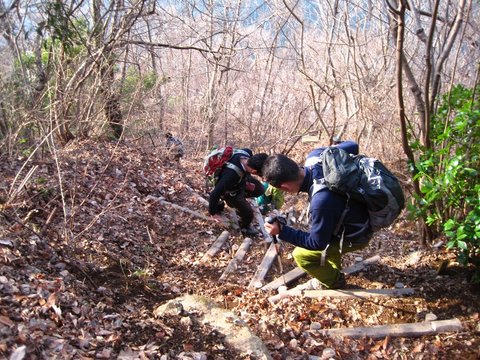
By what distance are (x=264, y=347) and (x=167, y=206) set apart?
390 centimetres

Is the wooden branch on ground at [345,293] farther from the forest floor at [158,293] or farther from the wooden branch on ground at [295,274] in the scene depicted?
the wooden branch on ground at [295,274]

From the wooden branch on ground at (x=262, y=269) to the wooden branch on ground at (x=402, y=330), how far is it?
1.06 metres

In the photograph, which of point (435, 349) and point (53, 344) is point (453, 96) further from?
point (53, 344)

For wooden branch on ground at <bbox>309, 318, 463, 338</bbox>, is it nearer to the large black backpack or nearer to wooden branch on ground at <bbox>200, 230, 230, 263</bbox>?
the large black backpack

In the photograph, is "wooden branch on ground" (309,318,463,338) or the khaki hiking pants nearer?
"wooden branch on ground" (309,318,463,338)

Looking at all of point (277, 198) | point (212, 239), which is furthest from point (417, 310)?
point (277, 198)

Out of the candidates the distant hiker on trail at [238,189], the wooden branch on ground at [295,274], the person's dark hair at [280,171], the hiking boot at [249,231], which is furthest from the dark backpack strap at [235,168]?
the person's dark hair at [280,171]

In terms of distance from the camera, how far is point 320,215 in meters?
3.17

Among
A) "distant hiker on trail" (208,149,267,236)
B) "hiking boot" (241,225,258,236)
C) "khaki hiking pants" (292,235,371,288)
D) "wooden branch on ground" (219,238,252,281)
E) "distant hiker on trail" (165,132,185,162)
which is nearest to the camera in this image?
"khaki hiking pants" (292,235,371,288)

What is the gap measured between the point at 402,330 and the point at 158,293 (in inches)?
90.5

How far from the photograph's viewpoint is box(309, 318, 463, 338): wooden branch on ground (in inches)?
129

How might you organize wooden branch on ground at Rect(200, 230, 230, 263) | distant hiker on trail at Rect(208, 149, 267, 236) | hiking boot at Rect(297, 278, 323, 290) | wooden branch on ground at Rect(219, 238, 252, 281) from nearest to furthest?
hiking boot at Rect(297, 278, 323, 290) → wooden branch on ground at Rect(219, 238, 252, 281) → wooden branch on ground at Rect(200, 230, 230, 263) → distant hiker on trail at Rect(208, 149, 267, 236)

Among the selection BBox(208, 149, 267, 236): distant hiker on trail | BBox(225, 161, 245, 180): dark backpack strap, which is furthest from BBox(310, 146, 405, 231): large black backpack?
BBox(225, 161, 245, 180): dark backpack strap

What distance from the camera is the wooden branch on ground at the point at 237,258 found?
15.2 ft
